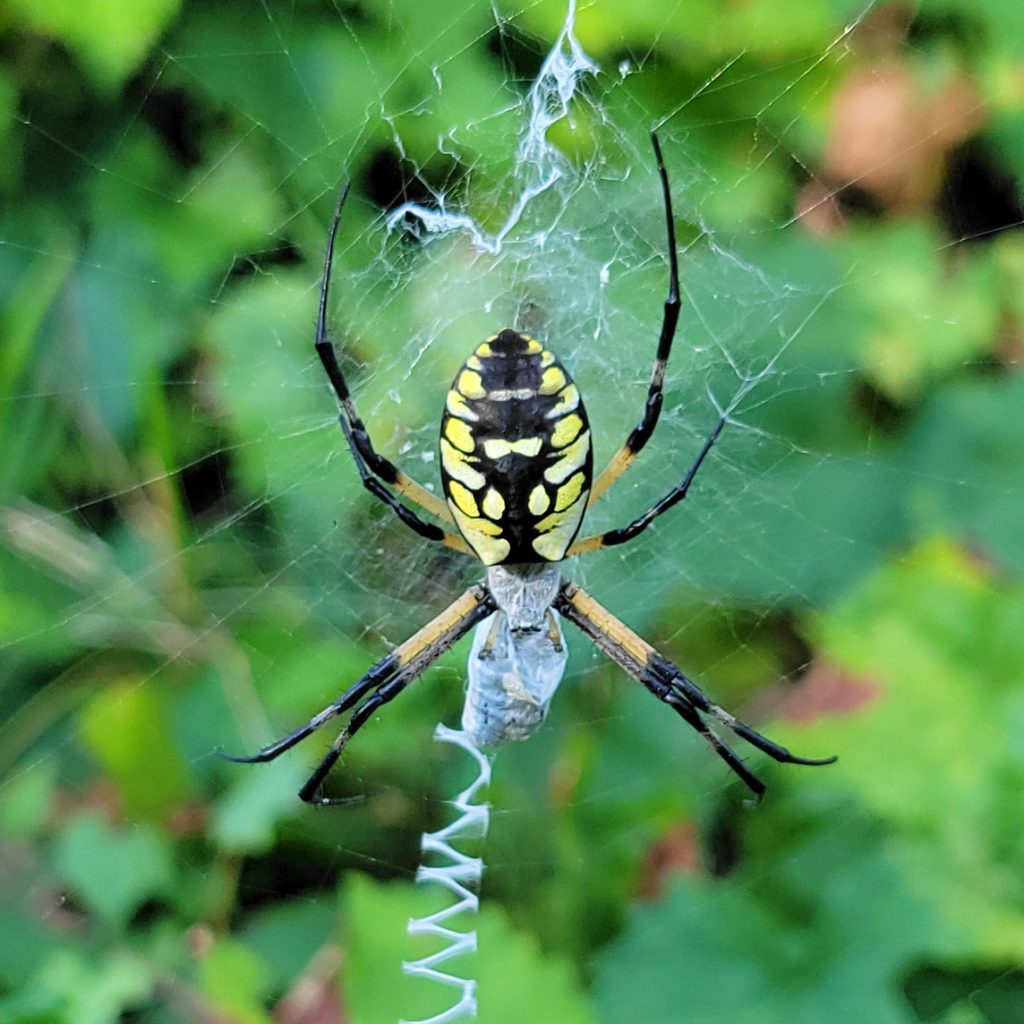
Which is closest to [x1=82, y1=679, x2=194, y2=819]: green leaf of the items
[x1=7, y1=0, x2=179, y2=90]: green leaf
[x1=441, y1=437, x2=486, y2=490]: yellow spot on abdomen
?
[x1=441, y1=437, x2=486, y2=490]: yellow spot on abdomen

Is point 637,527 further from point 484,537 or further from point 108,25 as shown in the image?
point 108,25

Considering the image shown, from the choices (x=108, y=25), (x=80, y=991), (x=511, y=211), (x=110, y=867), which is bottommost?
(x=80, y=991)

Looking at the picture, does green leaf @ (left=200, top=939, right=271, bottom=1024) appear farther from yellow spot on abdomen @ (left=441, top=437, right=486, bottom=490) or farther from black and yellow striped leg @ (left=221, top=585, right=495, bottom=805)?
yellow spot on abdomen @ (left=441, top=437, right=486, bottom=490)

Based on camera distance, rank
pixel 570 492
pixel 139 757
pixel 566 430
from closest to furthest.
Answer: pixel 566 430 → pixel 570 492 → pixel 139 757

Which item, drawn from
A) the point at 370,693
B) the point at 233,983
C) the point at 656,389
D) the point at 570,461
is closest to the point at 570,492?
the point at 570,461

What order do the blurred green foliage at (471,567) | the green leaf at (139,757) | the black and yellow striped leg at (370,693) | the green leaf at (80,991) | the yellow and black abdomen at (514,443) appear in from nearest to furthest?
the yellow and black abdomen at (514,443)
the green leaf at (80,991)
the blurred green foliage at (471,567)
the black and yellow striped leg at (370,693)
the green leaf at (139,757)

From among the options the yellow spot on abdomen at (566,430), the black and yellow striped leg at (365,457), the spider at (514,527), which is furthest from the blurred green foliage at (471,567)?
the yellow spot on abdomen at (566,430)

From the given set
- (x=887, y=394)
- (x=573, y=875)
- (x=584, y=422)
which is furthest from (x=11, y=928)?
(x=887, y=394)

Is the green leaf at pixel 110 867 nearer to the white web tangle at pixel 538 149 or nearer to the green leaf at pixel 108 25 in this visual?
the white web tangle at pixel 538 149
